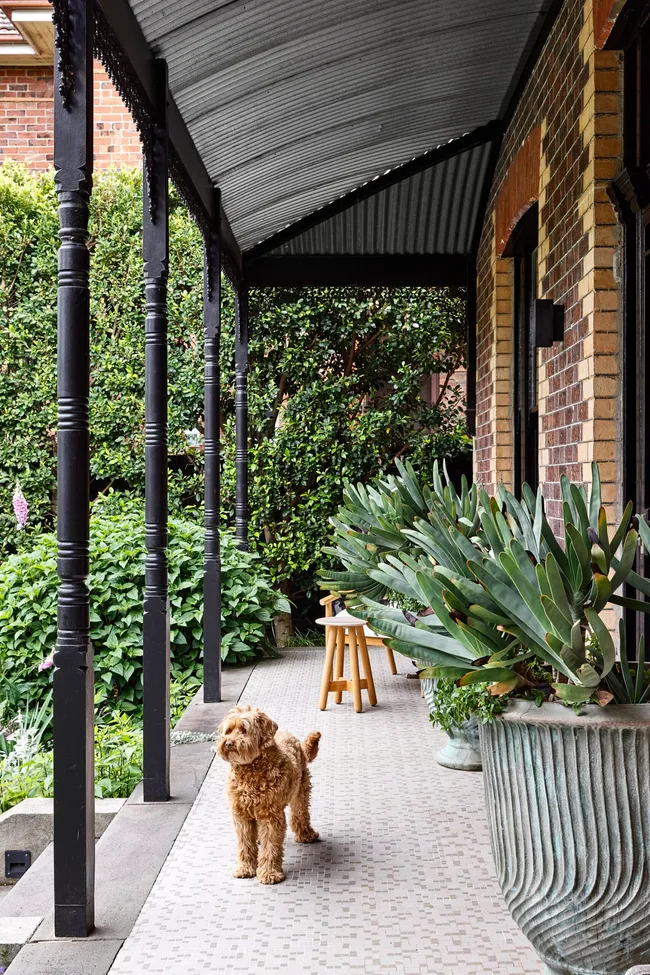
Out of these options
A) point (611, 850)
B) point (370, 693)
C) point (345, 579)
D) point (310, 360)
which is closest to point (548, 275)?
point (345, 579)

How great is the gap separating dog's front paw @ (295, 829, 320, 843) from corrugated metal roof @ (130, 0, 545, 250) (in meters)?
3.13

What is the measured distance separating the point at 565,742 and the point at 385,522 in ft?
8.95

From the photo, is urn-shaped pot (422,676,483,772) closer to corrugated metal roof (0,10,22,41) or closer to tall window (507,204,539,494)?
tall window (507,204,539,494)

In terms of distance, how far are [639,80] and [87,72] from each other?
7.04ft

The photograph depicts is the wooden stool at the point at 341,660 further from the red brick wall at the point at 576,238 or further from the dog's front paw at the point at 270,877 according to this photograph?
the dog's front paw at the point at 270,877

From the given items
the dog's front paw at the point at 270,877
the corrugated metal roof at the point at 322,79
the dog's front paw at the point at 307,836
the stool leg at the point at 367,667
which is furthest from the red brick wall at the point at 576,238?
the dog's front paw at the point at 270,877

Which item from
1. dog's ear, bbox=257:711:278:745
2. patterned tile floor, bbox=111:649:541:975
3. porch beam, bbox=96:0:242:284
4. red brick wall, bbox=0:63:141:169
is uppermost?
red brick wall, bbox=0:63:141:169

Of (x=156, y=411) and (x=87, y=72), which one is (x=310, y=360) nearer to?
(x=156, y=411)

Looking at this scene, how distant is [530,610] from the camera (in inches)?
89.0

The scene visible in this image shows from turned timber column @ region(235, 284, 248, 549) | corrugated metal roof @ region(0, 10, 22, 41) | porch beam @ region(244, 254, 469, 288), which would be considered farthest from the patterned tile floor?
corrugated metal roof @ region(0, 10, 22, 41)

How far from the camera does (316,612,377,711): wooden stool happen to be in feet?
19.6

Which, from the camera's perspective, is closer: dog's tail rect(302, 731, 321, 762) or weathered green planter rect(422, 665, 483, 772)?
dog's tail rect(302, 731, 321, 762)

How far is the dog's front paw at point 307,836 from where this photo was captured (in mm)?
3662

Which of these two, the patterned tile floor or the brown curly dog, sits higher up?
the brown curly dog
